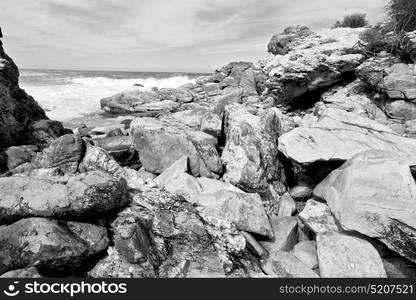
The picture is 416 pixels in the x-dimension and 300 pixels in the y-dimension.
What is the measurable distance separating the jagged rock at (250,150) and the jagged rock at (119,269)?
9.94 feet

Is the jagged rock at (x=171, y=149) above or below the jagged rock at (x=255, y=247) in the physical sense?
above

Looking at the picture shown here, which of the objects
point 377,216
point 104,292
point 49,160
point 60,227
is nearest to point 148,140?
point 49,160

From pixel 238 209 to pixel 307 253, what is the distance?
132 cm

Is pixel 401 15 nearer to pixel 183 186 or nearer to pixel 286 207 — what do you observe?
pixel 286 207

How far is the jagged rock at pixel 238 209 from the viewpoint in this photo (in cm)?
517

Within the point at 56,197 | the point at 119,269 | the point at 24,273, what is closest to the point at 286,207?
the point at 119,269

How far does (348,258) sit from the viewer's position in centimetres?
436

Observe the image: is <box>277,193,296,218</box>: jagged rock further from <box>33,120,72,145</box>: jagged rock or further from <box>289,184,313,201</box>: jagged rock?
<box>33,120,72,145</box>: jagged rock

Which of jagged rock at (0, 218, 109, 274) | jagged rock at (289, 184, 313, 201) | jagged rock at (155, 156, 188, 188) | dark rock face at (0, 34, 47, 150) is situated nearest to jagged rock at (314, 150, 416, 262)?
jagged rock at (289, 184, 313, 201)

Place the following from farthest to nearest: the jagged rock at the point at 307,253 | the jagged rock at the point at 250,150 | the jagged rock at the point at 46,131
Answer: the jagged rock at the point at 46,131, the jagged rock at the point at 250,150, the jagged rock at the point at 307,253

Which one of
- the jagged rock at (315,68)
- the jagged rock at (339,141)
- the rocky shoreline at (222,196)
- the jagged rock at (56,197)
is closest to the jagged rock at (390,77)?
the rocky shoreline at (222,196)

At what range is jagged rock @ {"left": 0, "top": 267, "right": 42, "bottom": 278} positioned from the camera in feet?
11.2

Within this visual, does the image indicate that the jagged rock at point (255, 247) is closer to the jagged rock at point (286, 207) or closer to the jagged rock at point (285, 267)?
the jagged rock at point (285, 267)

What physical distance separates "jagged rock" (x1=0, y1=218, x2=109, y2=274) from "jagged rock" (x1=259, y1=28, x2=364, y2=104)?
948 cm
